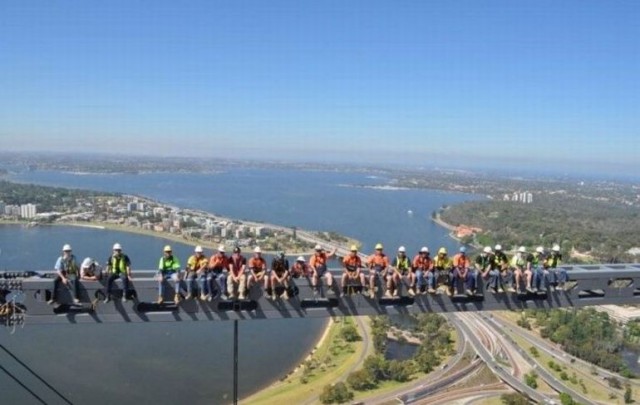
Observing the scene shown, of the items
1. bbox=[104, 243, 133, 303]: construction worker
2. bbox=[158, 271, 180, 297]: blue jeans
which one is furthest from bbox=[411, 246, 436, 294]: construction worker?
bbox=[104, 243, 133, 303]: construction worker

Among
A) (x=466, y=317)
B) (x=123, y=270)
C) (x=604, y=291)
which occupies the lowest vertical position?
(x=466, y=317)

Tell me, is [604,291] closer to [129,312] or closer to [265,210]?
[129,312]

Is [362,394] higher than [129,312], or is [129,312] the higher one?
[129,312]

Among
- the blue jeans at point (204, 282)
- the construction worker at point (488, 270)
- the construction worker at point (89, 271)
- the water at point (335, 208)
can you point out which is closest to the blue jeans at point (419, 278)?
the construction worker at point (488, 270)

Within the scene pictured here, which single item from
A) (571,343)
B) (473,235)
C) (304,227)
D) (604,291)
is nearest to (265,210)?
(304,227)

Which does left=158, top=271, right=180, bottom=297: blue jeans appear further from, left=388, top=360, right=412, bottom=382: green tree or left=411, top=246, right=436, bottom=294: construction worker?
left=388, top=360, right=412, bottom=382: green tree

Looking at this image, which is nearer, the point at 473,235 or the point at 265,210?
the point at 473,235

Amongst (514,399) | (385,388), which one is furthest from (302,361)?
(514,399)
